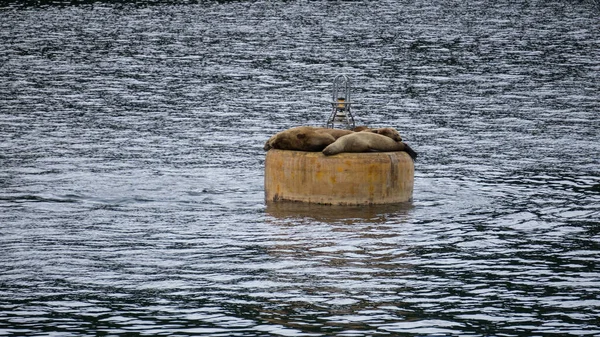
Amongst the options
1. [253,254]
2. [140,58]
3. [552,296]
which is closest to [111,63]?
[140,58]

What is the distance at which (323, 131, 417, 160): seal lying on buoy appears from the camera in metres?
21.8

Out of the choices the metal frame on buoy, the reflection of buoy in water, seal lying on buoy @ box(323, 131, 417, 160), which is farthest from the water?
the metal frame on buoy

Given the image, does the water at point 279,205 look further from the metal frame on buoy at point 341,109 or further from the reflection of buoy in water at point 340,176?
the metal frame on buoy at point 341,109

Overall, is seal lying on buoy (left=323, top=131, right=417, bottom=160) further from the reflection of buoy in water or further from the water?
the water

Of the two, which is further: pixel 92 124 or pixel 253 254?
pixel 92 124

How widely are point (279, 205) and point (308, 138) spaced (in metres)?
1.35

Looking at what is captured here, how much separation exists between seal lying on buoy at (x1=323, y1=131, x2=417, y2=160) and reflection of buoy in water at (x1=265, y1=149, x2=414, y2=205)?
99 millimetres

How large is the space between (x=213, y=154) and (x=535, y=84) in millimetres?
17709

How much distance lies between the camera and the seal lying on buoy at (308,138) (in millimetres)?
22094

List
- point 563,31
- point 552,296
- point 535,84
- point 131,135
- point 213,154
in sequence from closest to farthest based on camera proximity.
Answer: point 552,296, point 213,154, point 131,135, point 535,84, point 563,31

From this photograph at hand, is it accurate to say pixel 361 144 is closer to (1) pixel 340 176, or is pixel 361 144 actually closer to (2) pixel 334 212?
(1) pixel 340 176

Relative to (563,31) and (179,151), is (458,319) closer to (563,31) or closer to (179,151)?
(179,151)

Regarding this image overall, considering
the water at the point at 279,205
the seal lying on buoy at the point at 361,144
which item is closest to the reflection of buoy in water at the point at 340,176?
the seal lying on buoy at the point at 361,144

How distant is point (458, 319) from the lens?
15.2 m
